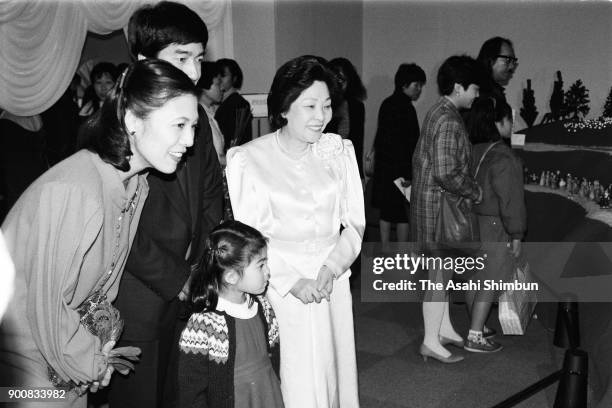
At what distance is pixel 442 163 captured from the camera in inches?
143

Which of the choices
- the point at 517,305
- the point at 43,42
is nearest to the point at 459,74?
the point at 517,305

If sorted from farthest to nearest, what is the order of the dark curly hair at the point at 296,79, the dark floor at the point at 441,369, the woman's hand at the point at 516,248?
the woman's hand at the point at 516,248
the dark floor at the point at 441,369
the dark curly hair at the point at 296,79

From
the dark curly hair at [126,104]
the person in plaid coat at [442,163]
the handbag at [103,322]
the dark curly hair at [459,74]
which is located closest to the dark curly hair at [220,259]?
the handbag at [103,322]

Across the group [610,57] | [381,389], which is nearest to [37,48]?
[381,389]

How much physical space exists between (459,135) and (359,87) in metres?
1.44

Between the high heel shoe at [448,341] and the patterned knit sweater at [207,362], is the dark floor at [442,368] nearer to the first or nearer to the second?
the high heel shoe at [448,341]

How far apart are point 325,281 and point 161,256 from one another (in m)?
0.63

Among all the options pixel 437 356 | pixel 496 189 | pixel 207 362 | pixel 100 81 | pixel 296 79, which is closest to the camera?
pixel 207 362

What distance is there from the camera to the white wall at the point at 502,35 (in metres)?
7.02

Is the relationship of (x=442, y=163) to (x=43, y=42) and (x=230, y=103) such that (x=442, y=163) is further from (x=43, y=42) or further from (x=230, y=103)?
(x=43, y=42)

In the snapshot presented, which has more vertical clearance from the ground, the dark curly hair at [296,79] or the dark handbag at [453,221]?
the dark curly hair at [296,79]

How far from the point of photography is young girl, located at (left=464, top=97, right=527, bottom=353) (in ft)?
12.2

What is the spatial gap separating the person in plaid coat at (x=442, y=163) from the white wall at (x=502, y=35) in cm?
357

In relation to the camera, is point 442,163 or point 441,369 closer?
point 442,163
